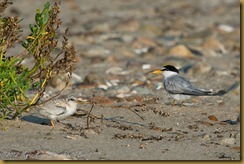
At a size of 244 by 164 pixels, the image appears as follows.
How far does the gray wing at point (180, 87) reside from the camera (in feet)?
24.8

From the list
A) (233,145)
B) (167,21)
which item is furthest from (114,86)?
(167,21)

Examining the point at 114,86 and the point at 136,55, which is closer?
the point at 114,86

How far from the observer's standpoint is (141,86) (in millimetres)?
9039

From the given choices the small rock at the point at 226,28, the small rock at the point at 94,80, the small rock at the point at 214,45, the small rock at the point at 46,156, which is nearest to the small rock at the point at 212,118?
the small rock at the point at 46,156

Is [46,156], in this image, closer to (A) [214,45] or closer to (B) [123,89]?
(B) [123,89]

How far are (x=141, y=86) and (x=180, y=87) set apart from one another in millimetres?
1409

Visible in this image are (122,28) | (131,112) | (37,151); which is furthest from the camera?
(122,28)

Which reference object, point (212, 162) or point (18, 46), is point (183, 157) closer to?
point (212, 162)

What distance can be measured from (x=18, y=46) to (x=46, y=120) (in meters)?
6.02

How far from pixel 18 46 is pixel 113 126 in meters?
6.29

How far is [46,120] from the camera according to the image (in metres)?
6.43

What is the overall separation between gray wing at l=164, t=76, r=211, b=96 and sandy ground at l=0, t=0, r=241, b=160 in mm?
173

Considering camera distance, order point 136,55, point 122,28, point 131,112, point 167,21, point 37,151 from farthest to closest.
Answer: point 167,21 → point 122,28 → point 136,55 → point 131,112 → point 37,151

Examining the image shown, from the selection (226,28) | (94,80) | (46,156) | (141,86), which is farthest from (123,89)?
(226,28)
